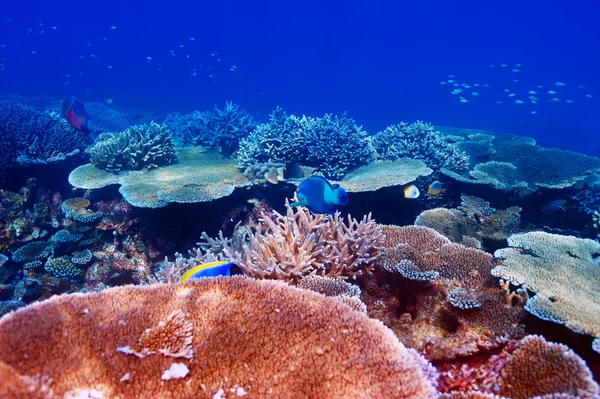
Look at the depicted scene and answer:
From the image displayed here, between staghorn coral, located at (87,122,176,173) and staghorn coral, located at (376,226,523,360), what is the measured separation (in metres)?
5.99

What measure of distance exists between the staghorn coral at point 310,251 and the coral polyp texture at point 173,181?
2.22m

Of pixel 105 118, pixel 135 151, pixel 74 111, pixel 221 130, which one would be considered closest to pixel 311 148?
pixel 221 130

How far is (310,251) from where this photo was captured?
3.70 metres

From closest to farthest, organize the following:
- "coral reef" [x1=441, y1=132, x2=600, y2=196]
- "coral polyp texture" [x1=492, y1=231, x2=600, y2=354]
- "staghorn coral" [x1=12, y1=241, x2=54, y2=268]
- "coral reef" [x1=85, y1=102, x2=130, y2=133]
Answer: "coral polyp texture" [x1=492, y1=231, x2=600, y2=354]
"staghorn coral" [x1=12, y1=241, x2=54, y2=268]
"coral reef" [x1=441, y1=132, x2=600, y2=196]
"coral reef" [x1=85, y1=102, x2=130, y2=133]

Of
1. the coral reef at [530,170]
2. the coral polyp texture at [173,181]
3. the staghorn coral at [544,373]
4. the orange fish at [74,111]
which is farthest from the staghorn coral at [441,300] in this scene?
the orange fish at [74,111]

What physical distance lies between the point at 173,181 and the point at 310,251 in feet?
13.6

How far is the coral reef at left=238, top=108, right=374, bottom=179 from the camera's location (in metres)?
7.20

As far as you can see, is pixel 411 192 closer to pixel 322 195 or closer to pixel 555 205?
pixel 322 195

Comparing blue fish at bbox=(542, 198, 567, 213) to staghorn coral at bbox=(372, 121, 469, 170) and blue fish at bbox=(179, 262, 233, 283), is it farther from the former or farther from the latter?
blue fish at bbox=(179, 262, 233, 283)

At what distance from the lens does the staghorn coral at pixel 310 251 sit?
3426 mm

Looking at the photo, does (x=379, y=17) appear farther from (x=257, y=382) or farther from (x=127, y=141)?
(x=257, y=382)

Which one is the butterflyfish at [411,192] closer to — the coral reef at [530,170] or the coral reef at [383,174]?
the coral reef at [383,174]

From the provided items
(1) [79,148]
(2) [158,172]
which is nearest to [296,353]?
(2) [158,172]

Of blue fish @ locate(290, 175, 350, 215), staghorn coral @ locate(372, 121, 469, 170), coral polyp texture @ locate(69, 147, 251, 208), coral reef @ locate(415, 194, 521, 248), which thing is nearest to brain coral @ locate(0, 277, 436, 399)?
blue fish @ locate(290, 175, 350, 215)
